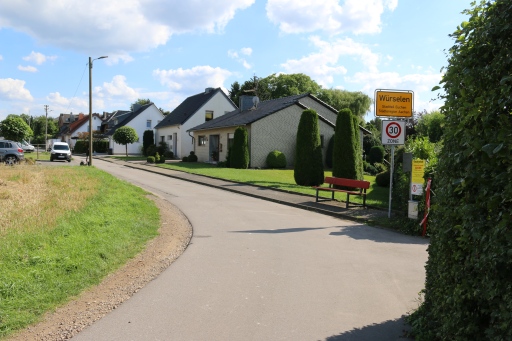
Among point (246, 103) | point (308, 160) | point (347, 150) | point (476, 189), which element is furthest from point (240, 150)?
point (476, 189)

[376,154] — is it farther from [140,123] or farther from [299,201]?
[140,123]

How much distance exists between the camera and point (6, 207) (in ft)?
32.4

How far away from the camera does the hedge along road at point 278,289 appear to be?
464 centimetres

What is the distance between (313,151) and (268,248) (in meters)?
13.4

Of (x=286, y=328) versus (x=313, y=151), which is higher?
(x=313, y=151)

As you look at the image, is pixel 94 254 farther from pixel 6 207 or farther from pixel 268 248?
pixel 6 207

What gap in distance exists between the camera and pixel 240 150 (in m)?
32.0

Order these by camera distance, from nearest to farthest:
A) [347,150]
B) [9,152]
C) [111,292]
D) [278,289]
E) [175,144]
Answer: [111,292], [278,289], [347,150], [9,152], [175,144]

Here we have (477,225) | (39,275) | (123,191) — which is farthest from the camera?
(123,191)

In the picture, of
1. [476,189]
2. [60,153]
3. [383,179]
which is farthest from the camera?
[60,153]

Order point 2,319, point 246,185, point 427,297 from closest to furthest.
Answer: point 427,297, point 2,319, point 246,185

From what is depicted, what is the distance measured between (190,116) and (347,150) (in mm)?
31342

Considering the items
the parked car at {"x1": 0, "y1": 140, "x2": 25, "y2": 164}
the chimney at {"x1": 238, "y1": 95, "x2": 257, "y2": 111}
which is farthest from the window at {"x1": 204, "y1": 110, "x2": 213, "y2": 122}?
the parked car at {"x1": 0, "y1": 140, "x2": 25, "y2": 164}

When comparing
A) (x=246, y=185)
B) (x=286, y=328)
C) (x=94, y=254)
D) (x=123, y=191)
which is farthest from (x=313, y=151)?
(x=286, y=328)
